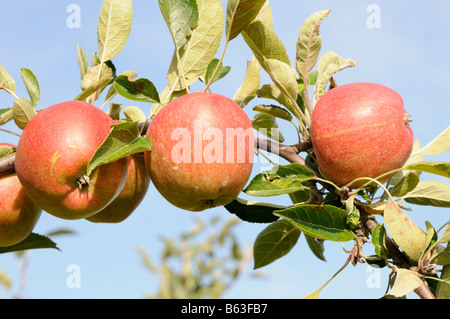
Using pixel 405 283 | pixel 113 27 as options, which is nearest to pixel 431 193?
pixel 405 283

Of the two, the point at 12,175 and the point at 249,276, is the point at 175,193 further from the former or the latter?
the point at 249,276

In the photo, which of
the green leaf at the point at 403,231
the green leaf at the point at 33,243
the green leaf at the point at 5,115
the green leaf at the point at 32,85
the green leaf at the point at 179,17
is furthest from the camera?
the green leaf at the point at 33,243

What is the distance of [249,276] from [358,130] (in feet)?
17.8

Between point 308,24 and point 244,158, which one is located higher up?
point 308,24

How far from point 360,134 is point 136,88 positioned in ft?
1.66

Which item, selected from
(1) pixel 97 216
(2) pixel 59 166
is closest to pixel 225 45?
(2) pixel 59 166

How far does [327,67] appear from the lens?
119cm

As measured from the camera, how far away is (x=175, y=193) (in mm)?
972

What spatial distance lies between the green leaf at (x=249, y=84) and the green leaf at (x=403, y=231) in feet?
1.35

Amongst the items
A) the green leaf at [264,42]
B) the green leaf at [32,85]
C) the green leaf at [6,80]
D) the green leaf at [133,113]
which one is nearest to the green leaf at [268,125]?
the green leaf at [264,42]

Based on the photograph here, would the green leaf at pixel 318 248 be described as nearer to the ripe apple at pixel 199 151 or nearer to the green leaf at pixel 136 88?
the ripe apple at pixel 199 151

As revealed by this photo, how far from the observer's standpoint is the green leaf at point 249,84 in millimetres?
1124

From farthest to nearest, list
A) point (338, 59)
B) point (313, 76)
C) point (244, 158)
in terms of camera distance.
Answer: point (313, 76) < point (338, 59) < point (244, 158)

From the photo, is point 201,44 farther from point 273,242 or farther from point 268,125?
point 273,242
